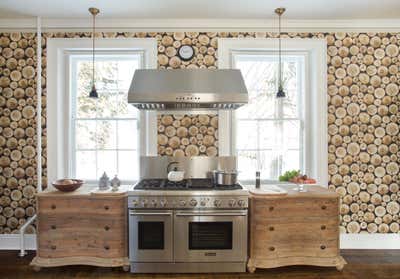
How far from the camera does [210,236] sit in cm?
287

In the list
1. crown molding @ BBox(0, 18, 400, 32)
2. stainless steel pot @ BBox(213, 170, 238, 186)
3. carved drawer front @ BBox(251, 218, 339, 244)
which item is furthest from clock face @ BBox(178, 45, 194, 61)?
carved drawer front @ BBox(251, 218, 339, 244)

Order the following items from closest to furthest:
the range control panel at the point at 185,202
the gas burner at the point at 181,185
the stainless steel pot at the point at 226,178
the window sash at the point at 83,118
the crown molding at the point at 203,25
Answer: the range control panel at the point at 185,202, the gas burner at the point at 181,185, the stainless steel pot at the point at 226,178, the crown molding at the point at 203,25, the window sash at the point at 83,118

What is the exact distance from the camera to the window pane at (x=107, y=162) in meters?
3.65

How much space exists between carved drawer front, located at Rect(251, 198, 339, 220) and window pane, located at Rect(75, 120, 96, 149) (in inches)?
82.9

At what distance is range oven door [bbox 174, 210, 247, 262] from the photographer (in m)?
2.84

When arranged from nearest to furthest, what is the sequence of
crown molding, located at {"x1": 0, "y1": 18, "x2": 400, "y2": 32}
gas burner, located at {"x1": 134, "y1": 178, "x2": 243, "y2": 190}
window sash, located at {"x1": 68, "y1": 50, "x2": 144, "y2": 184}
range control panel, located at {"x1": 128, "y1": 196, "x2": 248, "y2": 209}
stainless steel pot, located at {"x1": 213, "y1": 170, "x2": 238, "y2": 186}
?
range control panel, located at {"x1": 128, "y1": 196, "x2": 248, "y2": 209}, gas burner, located at {"x1": 134, "y1": 178, "x2": 243, "y2": 190}, stainless steel pot, located at {"x1": 213, "y1": 170, "x2": 238, "y2": 186}, crown molding, located at {"x1": 0, "y1": 18, "x2": 400, "y2": 32}, window sash, located at {"x1": 68, "y1": 50, "x2": 144, "y2": 184}

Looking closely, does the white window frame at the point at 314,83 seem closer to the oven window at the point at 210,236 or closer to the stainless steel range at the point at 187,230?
the stainless steel range at the point at 187,230

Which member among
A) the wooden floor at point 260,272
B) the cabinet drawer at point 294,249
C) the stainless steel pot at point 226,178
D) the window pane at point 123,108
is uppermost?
the window pane at point 123,108

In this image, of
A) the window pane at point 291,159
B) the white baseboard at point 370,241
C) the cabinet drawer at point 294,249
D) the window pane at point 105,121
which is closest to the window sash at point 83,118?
the window pane at point 105,121

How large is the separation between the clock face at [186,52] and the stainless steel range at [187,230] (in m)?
1.60

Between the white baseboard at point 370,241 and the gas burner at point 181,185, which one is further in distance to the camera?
the white baseboard at point 370,241

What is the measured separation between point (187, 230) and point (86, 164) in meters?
1.63

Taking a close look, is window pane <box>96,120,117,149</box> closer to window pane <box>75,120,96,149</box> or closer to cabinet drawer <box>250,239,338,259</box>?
window pane <box>75,120,96,149</box>

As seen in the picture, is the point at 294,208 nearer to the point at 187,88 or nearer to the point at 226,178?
the point at 226,178
